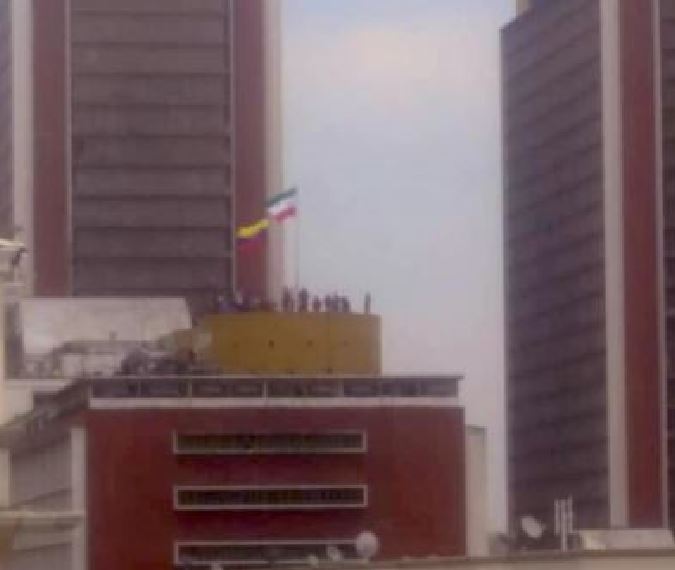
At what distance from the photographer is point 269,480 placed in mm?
128375

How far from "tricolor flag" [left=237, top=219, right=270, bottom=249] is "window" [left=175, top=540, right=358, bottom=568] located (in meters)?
41.3

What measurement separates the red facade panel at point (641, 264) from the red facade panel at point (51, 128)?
3230 cm

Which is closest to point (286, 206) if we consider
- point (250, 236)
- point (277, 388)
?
point (277, 388)

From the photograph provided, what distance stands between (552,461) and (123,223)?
31.5 meters

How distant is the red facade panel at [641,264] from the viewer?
182 meters

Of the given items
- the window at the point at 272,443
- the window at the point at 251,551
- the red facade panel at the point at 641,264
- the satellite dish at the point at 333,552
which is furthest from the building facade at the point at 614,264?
the satellite dish at the point at 333,552

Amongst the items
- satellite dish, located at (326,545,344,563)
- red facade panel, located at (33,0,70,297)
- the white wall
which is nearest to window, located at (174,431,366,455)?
the white wall

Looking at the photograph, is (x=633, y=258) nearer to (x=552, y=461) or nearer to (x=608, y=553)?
(x=552, y=461)

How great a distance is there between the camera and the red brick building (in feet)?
413

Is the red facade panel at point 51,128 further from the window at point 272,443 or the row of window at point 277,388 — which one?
the window at point 272,443

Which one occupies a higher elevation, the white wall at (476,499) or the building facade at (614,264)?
the building facade at (614,264)

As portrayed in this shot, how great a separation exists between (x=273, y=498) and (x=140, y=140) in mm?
63680

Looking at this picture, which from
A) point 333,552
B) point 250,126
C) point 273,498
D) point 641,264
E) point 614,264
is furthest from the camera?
point 614,264

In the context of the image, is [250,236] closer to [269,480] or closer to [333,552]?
[269,480]
